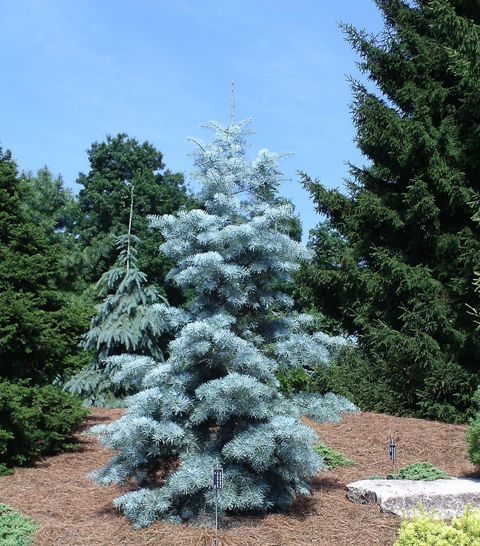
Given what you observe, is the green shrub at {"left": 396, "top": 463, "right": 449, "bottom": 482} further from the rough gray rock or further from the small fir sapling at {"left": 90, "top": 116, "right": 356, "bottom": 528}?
the small fir sapling at {"left": 90, "top": 116, "right": 356, "bottom": 528}

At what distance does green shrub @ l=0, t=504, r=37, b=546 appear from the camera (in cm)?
575

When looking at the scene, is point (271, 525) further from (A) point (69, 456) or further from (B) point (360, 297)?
(B) point (360, 297)

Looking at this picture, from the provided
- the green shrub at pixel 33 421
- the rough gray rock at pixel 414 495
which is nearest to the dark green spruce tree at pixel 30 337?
the green shrub at pixel 33 421

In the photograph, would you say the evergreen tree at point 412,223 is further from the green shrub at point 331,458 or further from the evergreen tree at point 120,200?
the evergreen tree at point 120,200

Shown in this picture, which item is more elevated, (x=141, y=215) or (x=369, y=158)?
(x=141, y=215)

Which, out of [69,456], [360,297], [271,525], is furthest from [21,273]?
[360,297]

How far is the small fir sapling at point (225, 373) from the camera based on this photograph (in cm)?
598

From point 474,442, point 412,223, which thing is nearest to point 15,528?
point 474,442

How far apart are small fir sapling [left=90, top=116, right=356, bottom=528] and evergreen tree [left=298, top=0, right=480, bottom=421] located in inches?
257

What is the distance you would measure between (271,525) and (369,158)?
414 inches

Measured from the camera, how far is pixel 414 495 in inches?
263

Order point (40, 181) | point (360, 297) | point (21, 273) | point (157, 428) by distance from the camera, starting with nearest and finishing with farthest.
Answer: point (157, 428), point (21, 273), point (360, 297), point (40, 181)

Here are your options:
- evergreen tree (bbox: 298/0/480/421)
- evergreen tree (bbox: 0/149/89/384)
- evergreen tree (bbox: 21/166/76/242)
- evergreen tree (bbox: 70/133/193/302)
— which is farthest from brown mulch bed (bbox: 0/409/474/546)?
evergreen tree (bbox: 21/166/76/242)

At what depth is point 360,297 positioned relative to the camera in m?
15.0
